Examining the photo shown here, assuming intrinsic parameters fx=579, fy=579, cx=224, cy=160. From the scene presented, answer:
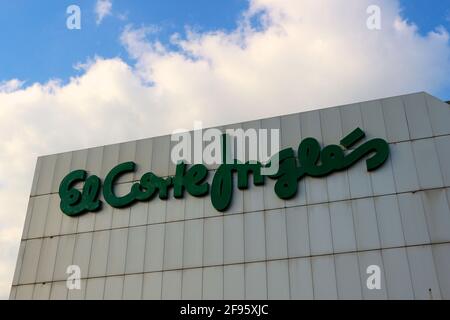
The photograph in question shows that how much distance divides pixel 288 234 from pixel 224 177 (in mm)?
3227

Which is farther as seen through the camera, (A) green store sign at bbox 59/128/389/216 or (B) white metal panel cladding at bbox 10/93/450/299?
(A) green store sign at bbox 59/128/389/216

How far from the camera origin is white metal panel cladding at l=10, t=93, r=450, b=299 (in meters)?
17.3

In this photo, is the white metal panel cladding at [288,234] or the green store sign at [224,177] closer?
the white metal panel cladding at [288,234]

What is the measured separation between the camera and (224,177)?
20.3 meters

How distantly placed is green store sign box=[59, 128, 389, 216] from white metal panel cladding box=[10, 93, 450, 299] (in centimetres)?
28

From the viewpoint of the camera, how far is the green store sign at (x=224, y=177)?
757 inches

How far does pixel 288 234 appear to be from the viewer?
18547mm

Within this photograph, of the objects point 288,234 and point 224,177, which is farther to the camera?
point 224,177

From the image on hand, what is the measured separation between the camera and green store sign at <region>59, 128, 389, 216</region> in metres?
19.2

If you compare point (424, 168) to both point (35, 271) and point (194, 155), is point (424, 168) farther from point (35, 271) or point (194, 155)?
point (35, 271)

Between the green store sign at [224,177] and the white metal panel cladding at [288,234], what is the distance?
277 mm

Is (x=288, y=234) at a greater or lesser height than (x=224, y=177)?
lesser

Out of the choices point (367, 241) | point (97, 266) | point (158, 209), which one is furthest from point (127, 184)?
point (367, 241)

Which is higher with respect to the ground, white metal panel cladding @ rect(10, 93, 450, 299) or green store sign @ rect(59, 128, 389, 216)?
green store sign @ rect(59, 128, 389, 216)
